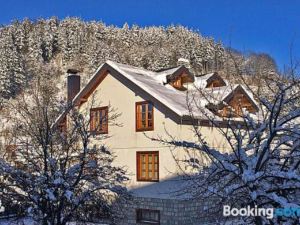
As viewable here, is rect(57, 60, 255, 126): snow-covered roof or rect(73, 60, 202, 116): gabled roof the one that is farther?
rect(73, 60, 202, 116): gabled roof

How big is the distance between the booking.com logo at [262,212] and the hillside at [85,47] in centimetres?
5312

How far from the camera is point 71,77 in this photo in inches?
902

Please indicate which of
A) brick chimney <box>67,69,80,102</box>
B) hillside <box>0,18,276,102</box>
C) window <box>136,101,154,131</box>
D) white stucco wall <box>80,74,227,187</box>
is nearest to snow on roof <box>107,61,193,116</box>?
white stucco wall <box>80,74,227,187</box>

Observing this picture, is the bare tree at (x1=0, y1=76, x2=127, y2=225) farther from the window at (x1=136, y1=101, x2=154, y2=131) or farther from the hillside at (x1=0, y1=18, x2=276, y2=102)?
the hillside at (x1=0, y1=18, x2=276, y2=102)

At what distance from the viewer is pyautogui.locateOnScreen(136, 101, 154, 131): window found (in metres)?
17.8

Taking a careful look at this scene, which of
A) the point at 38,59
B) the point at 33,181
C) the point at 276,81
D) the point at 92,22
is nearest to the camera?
the point at 276,81

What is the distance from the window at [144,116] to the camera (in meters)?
17.8

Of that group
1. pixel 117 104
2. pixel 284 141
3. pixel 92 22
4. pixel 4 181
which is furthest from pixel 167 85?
pixel 92 22

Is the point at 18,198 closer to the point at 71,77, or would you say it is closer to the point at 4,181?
the point at 4,181

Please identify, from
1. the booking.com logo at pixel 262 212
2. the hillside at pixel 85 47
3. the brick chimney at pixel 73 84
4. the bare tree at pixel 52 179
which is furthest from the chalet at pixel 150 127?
the hillside at pixel 85 47

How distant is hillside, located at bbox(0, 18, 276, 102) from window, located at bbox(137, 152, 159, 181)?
42025 mm

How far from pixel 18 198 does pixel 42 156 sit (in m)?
1.30

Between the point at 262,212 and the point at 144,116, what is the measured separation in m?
12.3

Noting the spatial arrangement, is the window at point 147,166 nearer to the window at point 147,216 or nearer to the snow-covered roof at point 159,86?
the window at point 147,216
